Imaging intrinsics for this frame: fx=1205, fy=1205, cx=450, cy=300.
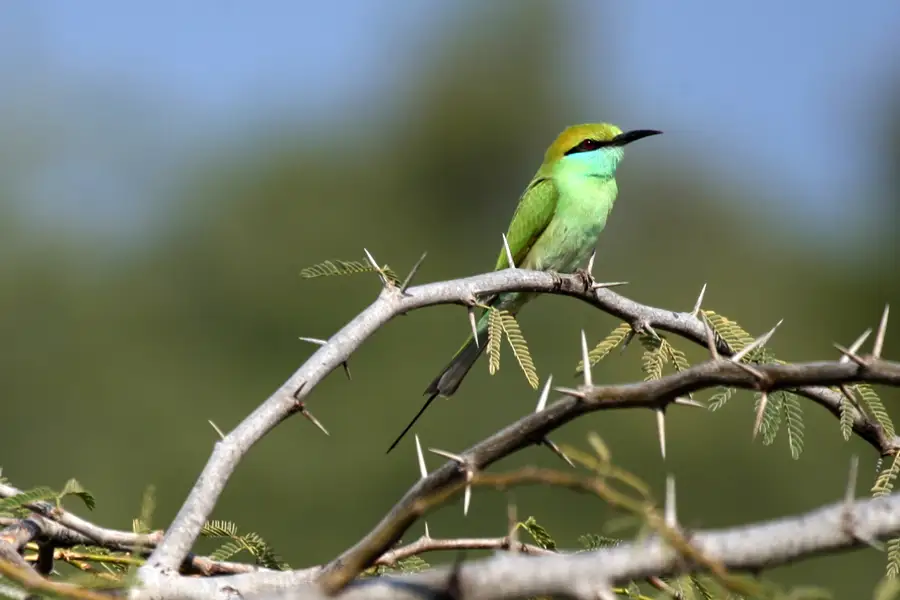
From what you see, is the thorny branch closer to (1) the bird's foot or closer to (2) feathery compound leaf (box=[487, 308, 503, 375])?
(2) feathery compound leaf (box=[487, 308, 503, 375])

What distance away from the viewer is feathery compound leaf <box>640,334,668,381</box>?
2.59 meters

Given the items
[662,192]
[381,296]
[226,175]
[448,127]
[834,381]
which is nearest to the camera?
[834,381]

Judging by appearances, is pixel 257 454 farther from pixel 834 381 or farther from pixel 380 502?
pixel 834 381

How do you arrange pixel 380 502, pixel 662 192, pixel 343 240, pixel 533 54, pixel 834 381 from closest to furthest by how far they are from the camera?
1. pixel 834 381
2. pixel 380 502
3. pixel 343 240
4. pixel 662 192
5. pixel 533 54

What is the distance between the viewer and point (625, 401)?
155 cm

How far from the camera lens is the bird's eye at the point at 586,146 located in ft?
16.4

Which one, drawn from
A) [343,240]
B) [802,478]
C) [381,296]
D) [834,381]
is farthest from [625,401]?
[343,240]

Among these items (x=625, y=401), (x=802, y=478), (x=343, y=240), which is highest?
(x=625, y=401)

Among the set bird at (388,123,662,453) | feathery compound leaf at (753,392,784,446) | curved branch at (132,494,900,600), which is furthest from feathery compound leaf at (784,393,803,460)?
bird at (388,123,662,453)

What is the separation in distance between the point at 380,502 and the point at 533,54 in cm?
2589

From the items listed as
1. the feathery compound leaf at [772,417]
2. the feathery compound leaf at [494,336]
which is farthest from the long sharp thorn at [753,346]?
the feathery compound leaf at [494,336]

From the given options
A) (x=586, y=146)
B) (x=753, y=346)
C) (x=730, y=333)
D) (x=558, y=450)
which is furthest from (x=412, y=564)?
(x=586, y=146)

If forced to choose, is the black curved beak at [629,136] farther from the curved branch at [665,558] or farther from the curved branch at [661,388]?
the curved branch at [665,558]

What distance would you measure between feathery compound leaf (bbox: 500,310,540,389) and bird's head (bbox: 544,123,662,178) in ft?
7.48
